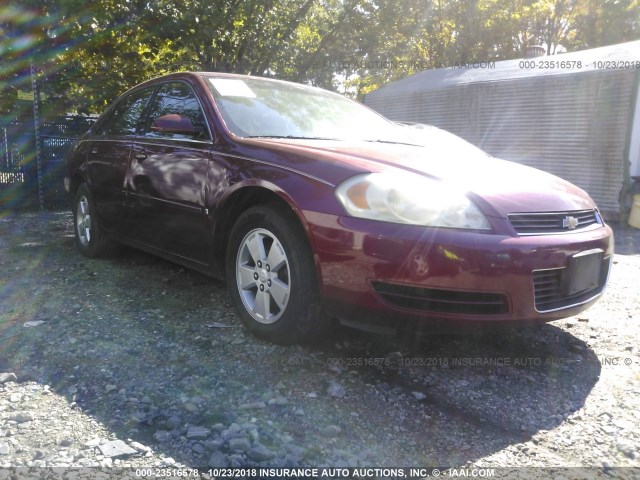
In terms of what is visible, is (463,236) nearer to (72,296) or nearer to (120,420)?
(120,420)

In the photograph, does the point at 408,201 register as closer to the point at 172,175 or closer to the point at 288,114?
the point at 288,114

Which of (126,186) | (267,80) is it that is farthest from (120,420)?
(267,80)

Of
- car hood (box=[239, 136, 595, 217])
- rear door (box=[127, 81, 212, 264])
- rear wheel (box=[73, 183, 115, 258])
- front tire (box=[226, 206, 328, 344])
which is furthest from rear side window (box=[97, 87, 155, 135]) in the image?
front tire (box=[226, 206, 328, 344])

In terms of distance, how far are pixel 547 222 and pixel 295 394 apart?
1521 millimetres

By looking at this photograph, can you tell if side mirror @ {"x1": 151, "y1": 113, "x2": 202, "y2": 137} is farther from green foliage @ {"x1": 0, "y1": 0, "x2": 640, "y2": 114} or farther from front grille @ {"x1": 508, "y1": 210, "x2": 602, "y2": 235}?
green foliage @ {"x1": 0, "y1": 0, "x2": 640, "y2": 114}

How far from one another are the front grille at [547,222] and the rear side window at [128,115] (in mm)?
3061

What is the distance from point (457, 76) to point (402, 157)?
10212 millimetres

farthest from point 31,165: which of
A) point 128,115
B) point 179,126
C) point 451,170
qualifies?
point 451,170

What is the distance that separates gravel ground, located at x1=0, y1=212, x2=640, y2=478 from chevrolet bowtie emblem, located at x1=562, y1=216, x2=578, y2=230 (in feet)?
2.52

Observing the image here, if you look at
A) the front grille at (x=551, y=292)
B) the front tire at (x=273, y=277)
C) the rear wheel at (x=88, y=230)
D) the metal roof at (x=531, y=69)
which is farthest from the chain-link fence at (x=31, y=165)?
the front grille at (x=551, y=292)

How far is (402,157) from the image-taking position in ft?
9.59

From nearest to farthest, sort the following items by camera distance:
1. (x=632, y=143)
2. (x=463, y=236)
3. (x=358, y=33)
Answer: (x=463, y=236) → (x=632, y=143) → (x=358, y=33)

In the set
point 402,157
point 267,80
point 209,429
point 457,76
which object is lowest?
point 209,429

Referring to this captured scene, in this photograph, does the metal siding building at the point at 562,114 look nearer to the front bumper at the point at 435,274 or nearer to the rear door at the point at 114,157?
the front bumper at the point at 435,274
